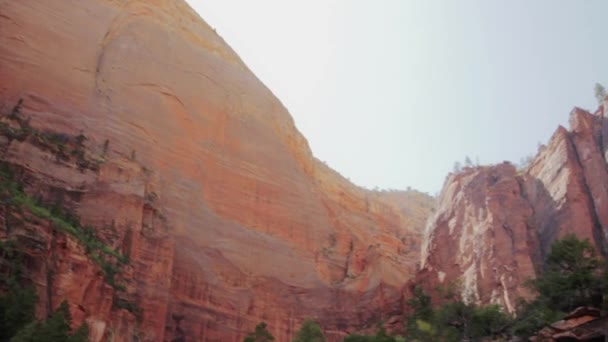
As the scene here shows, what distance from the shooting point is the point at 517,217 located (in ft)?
169

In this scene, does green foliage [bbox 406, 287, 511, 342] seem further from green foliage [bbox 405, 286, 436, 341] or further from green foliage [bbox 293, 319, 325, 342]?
green foliage [bbox 293, 319, 325, 342]

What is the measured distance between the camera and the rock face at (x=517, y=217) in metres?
48.0

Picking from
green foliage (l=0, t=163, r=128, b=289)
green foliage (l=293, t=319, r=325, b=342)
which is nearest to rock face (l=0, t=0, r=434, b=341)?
green foliage (l=0, t=163, r=128, b=289)

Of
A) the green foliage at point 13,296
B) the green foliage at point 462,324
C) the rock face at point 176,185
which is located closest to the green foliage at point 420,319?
Result: the green foliage at point 462,324

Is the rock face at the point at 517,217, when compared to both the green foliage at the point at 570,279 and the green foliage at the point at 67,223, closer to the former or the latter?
the green foliage at the point at 570,279

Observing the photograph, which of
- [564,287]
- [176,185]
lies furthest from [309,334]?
[176,185]

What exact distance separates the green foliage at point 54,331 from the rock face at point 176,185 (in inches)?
97.5

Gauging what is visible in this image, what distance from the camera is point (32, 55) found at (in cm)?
4397

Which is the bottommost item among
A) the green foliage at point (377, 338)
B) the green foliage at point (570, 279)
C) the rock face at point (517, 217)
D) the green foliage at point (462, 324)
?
the green foliage at point (377, 338)

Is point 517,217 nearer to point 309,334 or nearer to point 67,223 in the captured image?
point 309,334

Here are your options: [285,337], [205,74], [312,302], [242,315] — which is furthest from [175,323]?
[205,74]

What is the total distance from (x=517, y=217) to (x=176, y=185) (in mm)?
24877

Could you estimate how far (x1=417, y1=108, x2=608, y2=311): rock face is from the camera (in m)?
48.0

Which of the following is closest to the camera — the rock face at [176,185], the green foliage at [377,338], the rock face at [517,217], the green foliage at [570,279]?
the green foliage at [570,279]
